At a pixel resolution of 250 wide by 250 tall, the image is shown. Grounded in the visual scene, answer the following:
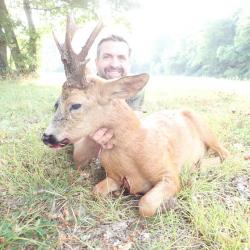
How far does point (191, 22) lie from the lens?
158 ft

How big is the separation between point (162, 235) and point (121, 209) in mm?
460

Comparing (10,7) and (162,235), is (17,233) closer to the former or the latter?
(162,235)

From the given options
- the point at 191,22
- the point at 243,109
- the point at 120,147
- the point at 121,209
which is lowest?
the point at 191,22

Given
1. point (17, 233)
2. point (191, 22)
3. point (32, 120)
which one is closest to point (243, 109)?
point (32, 120)

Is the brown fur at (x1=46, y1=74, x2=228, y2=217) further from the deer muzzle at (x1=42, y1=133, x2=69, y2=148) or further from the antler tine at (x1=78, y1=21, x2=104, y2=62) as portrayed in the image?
the antler tine at (x1=78, y1=21, x2=104, y2=62)

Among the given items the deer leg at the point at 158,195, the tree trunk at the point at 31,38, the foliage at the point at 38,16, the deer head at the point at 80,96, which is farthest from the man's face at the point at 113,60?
the tree trunk at the point at 31,38

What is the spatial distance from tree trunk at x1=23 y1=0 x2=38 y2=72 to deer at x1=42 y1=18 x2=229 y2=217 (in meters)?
14.0

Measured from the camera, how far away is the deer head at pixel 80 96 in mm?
3094

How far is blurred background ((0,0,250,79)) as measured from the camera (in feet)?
53.5

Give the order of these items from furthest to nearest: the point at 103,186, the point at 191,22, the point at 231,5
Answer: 1. the point at 191,22
2. the point at 231,5
3. the point at 103,186

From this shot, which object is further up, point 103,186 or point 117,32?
point 117,32

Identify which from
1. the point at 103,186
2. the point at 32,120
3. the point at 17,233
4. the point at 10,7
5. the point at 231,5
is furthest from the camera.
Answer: the point at 231,5

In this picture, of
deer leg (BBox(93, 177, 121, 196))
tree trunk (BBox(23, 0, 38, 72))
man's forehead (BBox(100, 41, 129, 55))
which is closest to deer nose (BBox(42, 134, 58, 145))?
deer leg (BBox(93, 177, 121, 196))

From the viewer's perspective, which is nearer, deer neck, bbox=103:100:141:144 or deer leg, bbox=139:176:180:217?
deer leg, bbox=139:176:180:217
